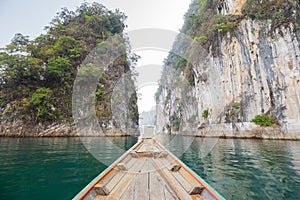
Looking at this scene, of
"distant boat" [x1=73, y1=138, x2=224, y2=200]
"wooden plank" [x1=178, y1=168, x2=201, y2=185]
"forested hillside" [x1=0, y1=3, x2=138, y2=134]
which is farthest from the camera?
"forested hillside" [x1=0, y1=3, x2=138, y2=134]

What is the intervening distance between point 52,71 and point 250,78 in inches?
908

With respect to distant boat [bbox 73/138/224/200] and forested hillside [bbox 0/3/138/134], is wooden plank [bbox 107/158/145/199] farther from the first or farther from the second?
forested hillside [bbox 0/3/138/134]

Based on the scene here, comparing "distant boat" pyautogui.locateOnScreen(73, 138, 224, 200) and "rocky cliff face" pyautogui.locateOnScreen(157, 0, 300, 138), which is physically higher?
"rocky cliff face" pyautogui.locateOnScreen(157, 0, 300, 138)

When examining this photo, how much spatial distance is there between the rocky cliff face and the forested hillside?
13.2m

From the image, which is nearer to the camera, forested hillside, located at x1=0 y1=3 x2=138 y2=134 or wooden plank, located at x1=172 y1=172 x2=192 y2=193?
wooden plank, located at x1=172 y1=172 x2=192 y2=193

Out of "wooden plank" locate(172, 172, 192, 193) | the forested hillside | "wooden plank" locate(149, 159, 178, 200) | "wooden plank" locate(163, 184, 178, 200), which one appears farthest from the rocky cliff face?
"wooden plank" locate(163, 184, 178, 200)

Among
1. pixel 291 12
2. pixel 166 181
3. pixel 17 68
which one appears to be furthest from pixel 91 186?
pixel 17 68

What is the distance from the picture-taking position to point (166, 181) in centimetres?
275

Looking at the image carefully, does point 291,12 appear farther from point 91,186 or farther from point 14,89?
point 14,89

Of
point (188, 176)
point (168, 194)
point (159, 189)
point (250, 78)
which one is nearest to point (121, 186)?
point (159, 189)

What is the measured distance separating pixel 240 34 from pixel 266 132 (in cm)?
1125

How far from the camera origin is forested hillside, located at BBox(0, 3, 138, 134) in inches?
741

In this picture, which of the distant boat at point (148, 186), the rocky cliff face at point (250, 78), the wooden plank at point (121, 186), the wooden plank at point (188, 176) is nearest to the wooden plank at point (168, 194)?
the distant boat at point (148, 186)

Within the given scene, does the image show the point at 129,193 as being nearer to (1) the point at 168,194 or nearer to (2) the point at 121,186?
(2) the point at 121,186
